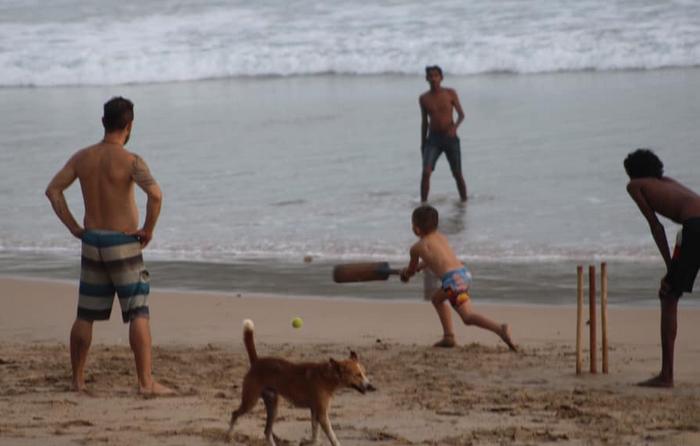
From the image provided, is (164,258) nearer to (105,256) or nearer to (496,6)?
(105,256)

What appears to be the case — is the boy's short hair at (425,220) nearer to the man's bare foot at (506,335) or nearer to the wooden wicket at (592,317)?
the man's bare foot at (506,335)

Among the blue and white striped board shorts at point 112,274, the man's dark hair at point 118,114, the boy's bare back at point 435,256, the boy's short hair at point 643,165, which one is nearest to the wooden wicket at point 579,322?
the boy's short hair at point 643,165

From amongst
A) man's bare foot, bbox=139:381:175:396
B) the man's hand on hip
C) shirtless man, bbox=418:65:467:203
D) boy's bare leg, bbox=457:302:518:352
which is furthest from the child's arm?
shirtless man, bbox=418:65:467:203

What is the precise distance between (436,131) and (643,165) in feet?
26.0

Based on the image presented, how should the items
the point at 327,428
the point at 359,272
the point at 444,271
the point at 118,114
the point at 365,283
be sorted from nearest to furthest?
1. the point at 327,428
2. the point at 118,114
3. the point at 359,272
4. the point at 444,271
5. the point at 365,283

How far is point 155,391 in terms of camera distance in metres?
7.62

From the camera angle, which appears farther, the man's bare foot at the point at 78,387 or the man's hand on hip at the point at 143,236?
the man's bare foot at the point at 78,387

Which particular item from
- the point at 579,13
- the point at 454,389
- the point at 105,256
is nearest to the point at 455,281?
the point at 454,389

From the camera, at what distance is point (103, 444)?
648 centimetres

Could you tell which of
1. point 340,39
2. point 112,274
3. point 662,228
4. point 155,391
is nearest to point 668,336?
point 662,228

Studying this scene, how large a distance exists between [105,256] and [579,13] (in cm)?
2463

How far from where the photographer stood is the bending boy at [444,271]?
881cm

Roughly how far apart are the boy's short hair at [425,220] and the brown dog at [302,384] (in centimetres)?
263

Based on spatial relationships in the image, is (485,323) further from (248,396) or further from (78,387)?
(248,396)
